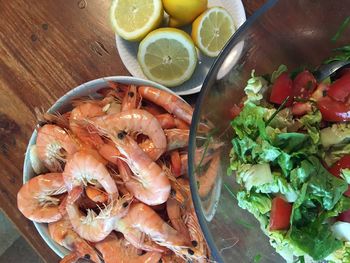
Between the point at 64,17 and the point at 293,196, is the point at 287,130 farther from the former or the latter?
the point at 64,17

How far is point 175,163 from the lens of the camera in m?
1.02

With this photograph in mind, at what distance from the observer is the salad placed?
32.3 inches

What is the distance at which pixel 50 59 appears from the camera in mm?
1148

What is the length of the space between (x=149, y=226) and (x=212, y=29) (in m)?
0.43

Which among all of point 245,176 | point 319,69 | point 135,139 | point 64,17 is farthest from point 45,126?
point 319,69

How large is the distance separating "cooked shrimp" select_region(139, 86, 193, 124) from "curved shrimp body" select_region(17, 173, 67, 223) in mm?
244

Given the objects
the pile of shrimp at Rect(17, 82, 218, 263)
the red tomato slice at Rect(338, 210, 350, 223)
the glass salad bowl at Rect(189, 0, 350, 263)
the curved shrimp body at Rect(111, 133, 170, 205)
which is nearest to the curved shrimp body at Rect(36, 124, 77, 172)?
the pile of shrimp at Rect(17, 82, 218, 263)

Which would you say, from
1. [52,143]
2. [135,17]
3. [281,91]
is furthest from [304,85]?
[52,143]

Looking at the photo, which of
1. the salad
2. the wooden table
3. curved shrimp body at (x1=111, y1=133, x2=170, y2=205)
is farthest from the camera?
the wooden table

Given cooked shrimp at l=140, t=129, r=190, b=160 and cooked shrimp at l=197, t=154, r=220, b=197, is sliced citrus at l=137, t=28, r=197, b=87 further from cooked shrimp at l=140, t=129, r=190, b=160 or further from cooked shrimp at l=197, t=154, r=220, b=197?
cooked shrimp at l=197, t=154, r=220, b=197

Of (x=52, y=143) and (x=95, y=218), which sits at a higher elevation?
(x=52, y=143)

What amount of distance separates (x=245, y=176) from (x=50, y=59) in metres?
0.56

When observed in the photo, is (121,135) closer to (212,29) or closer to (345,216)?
(212,29)

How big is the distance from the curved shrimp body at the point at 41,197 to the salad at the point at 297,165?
0.37m
